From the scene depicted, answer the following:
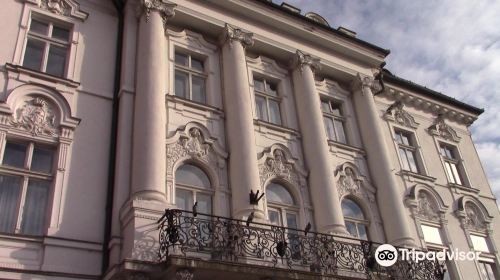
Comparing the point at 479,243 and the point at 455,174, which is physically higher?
the point at 455,174

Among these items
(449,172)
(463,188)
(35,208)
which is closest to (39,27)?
(35,208)

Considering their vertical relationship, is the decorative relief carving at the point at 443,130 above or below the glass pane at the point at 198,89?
above

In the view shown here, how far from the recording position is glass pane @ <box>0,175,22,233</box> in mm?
9773

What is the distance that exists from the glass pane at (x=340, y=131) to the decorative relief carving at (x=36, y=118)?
8756mm

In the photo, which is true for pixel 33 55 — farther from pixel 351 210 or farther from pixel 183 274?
pixel 351 210

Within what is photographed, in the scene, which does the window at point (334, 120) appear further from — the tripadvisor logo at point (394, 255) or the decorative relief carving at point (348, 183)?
the tripadvisor logo at point (394, 255)

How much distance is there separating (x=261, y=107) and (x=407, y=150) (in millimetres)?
6357

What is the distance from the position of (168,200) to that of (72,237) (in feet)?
7.14

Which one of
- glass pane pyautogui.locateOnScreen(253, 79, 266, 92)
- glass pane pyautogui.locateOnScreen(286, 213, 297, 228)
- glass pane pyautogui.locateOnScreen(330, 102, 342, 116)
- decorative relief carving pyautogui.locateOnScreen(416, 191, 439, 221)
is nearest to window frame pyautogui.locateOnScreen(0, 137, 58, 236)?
glass pane pyautogui.locateOnScreen(286, 213, 297, 228)

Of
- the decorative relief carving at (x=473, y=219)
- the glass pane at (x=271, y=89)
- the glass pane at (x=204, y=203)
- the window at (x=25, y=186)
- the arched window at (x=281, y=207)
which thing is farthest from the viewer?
the decorative relief carving at (x=473, y=219)

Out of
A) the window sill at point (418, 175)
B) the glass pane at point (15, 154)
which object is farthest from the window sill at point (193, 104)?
the window sill at point (418, 175)

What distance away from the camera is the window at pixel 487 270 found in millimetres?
16719

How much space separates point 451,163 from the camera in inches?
768

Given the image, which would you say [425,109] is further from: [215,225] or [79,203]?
[79,203]
